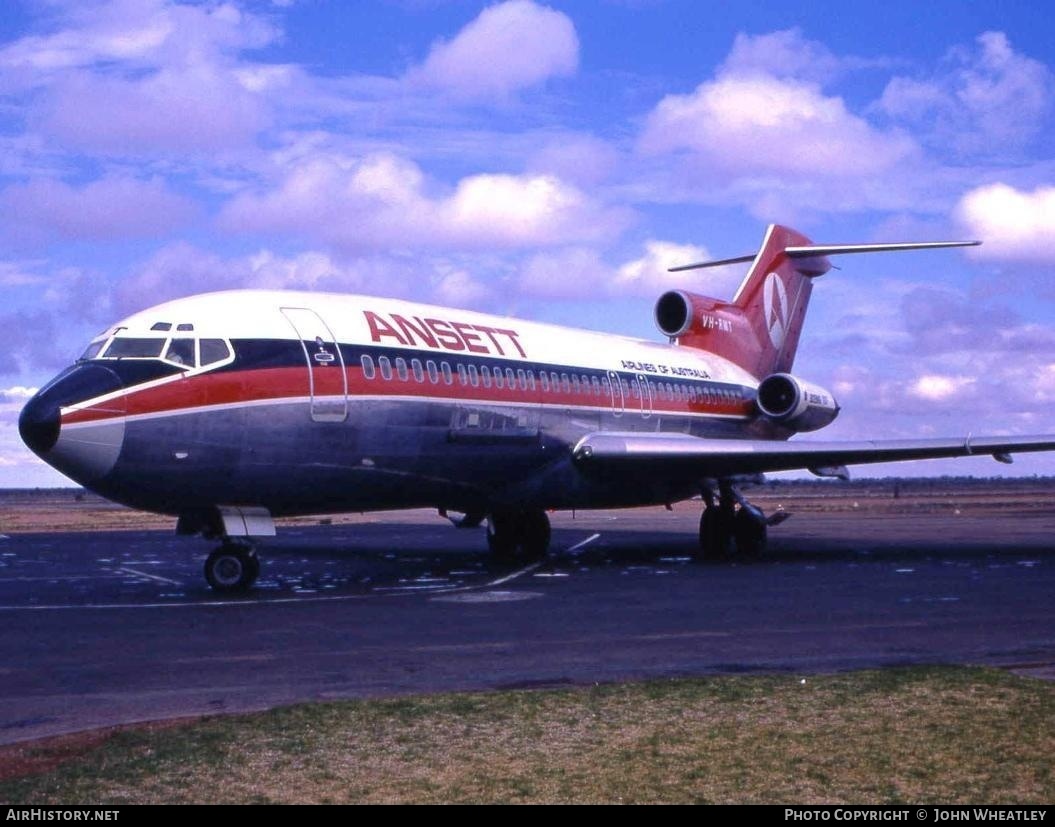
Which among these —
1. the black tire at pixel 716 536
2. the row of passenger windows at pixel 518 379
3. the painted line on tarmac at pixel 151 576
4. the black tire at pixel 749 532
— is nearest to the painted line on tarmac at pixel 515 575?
the row of passenger windows at pixel 518 379

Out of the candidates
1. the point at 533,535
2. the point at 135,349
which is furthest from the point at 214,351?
the point at 533,535

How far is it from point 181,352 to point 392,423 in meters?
3.33

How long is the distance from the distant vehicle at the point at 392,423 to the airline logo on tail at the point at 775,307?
11.6 feet

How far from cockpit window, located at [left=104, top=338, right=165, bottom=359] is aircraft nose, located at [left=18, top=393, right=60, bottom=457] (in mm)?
1298

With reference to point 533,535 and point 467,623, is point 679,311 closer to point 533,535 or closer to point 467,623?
point 533,535

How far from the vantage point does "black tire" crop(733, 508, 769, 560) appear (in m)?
24.0

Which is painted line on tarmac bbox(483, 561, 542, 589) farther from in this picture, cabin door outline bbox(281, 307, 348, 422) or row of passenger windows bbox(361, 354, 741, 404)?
cabin door outline bbox(281, 307, 348, 422)

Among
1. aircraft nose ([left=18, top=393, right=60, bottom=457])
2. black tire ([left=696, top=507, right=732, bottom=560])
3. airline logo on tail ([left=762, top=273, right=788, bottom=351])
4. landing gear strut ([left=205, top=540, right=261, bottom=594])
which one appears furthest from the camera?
airline logo on tail ([left=762, top=273, right=788, bottom=351])

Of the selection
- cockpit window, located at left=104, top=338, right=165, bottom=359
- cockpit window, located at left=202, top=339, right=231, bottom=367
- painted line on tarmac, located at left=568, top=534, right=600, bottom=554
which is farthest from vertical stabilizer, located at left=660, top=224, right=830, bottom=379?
cockpit window, located at left=104, top=338, right=165, bottom=359

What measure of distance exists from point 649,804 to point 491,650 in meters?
5.49

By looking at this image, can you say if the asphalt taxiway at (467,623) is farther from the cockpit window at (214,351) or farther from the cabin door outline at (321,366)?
the cockpit window at (214,351)

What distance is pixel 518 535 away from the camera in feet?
77.3

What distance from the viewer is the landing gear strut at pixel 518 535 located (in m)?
23.4
